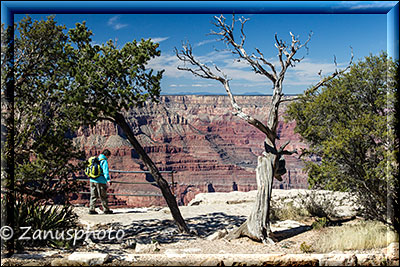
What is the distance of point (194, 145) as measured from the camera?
108250 mm

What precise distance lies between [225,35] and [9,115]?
149 inches

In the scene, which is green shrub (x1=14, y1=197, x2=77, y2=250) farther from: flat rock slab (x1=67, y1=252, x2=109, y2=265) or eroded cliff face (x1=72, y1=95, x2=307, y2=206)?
eroded cliff face (x1=72, y1=95, x2=307, y2=206)

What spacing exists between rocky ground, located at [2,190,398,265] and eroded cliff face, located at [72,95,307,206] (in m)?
60.6

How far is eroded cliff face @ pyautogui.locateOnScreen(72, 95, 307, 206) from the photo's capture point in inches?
3137

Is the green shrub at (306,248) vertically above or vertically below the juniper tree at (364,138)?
below

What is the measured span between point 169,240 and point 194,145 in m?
101

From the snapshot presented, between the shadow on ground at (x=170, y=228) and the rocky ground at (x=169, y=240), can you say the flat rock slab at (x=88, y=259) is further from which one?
the shadow on ground at (x=170, y=228)

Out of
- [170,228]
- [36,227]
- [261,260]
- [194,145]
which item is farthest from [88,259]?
[194,145]

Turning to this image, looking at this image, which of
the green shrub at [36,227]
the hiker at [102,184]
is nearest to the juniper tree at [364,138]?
the hiker at [102,184]

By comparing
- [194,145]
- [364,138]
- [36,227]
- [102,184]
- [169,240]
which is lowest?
[169,240]

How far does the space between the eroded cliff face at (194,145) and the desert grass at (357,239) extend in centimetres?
6353

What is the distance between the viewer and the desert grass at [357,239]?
646 cm

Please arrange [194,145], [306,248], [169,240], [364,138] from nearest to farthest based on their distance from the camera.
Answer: [306,248] < [364,138] < [169,240] < [194,145]

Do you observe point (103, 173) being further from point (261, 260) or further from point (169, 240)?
point (261, 260)
